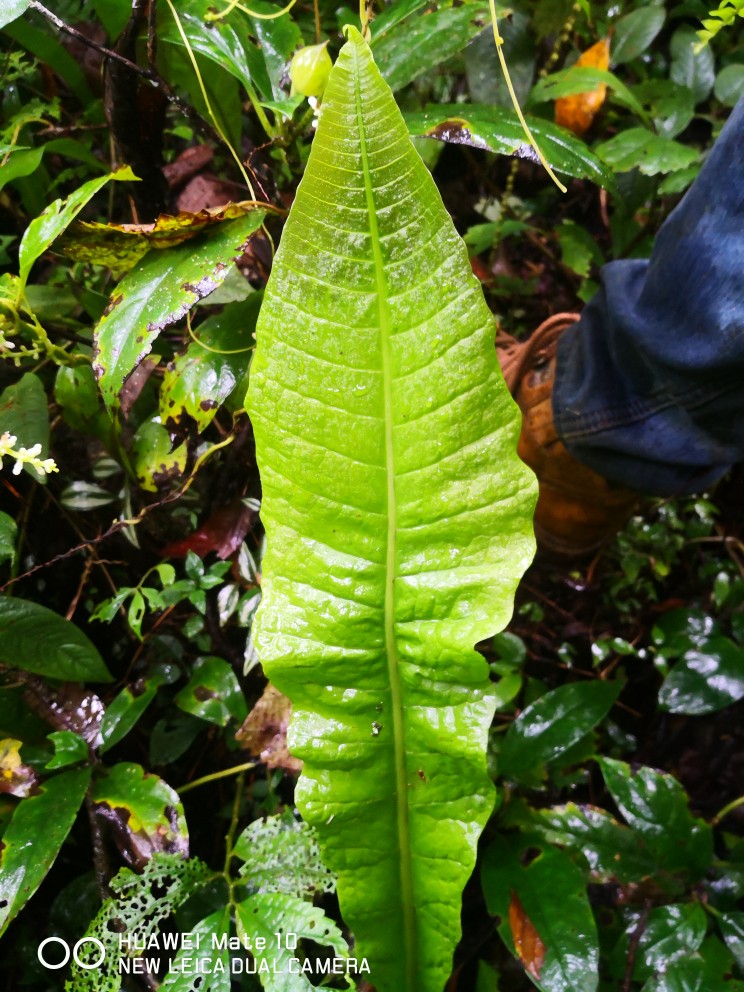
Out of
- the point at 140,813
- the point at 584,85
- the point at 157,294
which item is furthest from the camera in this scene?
the point at 584,85

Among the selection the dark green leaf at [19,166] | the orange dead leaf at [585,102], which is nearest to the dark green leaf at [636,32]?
the orange dead leaf at [585,102]

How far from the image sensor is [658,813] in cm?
99

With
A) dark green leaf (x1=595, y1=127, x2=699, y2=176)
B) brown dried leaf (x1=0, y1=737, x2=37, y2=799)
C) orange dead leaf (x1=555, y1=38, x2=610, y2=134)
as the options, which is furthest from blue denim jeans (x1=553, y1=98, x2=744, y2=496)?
brown dried leaf (x1=0, y1=737, x2=37, y2=799)

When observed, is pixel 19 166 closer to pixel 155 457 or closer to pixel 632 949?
pixel 155 457

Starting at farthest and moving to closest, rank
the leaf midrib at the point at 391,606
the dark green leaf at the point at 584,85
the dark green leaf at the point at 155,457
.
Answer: the dark green leaf at the point at 584,85 → the dark green leaf at the point at 155,457 → the leaf midrib at the point at 391,606

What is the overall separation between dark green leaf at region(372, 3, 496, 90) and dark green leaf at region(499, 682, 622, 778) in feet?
2.94

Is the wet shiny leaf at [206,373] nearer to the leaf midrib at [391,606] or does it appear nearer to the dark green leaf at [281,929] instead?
the leaf midrib at [391,606]

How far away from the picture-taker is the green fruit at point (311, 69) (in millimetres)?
737

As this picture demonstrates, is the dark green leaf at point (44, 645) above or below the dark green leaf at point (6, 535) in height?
below

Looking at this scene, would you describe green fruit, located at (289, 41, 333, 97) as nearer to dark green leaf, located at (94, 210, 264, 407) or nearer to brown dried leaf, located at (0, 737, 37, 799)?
Answer: dark green leaf, located at (94, 210, 264, 407)

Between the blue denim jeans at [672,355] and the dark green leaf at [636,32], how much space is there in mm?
767

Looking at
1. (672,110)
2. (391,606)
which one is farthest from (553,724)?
(672,110)

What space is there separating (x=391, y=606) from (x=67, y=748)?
0.53 m

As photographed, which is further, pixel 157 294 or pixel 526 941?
pixel 526 941
